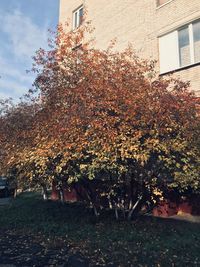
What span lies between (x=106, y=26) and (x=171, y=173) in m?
11.0

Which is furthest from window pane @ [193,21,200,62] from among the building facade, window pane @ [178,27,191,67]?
window pane @ [178,27,191,67]

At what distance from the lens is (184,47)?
39.3 feet

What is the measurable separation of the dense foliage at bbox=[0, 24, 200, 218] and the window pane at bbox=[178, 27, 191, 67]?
10.8 ft

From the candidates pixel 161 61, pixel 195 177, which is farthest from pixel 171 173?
pixel 161 61

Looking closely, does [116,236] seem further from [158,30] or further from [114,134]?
[158,30]

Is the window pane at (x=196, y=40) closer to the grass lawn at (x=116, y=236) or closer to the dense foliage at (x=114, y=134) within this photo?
the dense foliage at (x=114, y=134)

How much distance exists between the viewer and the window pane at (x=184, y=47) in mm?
11795

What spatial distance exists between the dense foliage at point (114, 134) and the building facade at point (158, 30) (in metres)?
3.33

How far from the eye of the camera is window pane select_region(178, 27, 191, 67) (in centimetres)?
1180

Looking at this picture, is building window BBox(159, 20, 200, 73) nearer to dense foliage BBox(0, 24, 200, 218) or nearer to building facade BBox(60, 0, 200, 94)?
building facade BBox(60, 0, 200, 94)

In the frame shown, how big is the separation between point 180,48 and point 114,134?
6947mm

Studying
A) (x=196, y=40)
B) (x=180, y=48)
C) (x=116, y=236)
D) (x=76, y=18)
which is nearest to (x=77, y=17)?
A: (x=76, y=18)

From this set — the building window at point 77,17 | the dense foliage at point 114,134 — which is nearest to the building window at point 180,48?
the dense foliage at point 114,134

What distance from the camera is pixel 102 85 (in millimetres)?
7789
